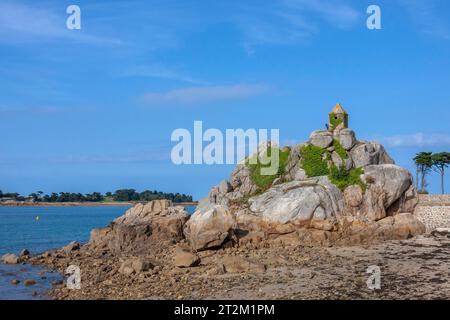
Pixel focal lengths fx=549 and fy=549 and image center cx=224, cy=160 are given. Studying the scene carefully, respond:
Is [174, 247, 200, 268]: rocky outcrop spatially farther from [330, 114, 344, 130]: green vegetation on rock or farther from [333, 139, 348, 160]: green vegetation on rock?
[330, 114, 344, 130]: green vegetation on rock

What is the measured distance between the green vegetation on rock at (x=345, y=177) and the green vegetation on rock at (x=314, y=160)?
0.84 m

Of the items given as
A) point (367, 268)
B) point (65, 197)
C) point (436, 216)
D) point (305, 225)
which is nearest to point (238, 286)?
point (367, 268)

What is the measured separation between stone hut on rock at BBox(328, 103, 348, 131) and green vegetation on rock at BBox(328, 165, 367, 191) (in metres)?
4.55

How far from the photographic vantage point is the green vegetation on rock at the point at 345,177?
35.7 metres

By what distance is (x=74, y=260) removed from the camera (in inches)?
1334

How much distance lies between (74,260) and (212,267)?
38.7ft

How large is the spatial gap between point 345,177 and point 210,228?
10682 millimetres

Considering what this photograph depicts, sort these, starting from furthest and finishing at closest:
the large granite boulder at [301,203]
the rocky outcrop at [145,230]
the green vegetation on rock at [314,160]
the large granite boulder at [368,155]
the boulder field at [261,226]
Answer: the large granite boulder at [368,155] → the green vegetation on rock at [314,160] → the rocky outcrop at [145,230] → the large granite boulder at [301,203] → the boulder field at [261,226]

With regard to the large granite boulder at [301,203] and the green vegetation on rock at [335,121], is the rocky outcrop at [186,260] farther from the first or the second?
the green vegetation on rock at [335,121]

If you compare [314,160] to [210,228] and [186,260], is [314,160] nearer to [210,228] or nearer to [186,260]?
[210,228]

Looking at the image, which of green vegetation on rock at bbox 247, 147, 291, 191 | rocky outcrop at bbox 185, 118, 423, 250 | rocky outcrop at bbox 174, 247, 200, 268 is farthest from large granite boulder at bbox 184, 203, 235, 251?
green vegetation on rock at bbox 247, 147, 291, 191

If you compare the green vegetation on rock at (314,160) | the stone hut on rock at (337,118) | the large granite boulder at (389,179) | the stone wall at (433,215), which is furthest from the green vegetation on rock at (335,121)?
the stone wall at (433,215)

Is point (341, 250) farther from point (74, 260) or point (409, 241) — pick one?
point (74, 260)

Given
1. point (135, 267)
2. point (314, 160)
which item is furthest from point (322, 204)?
point (135, 267)
